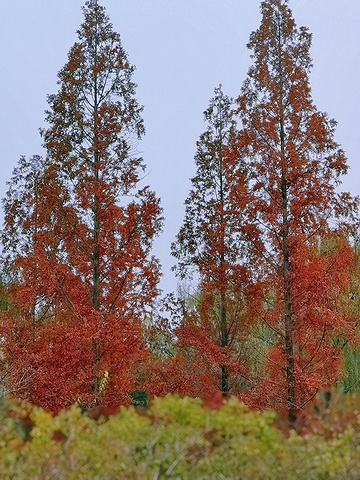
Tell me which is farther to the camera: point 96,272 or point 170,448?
point 96,272

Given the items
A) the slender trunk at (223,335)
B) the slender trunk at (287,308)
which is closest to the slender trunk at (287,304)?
the slender trunk at (287,308)

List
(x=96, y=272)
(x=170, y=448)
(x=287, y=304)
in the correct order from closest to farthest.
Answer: (x=170, y=448), (x=287, y=304), (x=96, y=272)

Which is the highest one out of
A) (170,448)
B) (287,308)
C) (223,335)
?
(287,308)

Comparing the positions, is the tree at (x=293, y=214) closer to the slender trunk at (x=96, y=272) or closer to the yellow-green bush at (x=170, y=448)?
the slender trunk at (x=96, y=272)

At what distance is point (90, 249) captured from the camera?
38.0 feet

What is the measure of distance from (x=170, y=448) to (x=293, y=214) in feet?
20.6

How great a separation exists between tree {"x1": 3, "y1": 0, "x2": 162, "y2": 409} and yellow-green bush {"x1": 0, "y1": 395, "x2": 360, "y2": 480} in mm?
4656

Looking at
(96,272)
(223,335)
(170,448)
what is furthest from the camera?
(223,335)

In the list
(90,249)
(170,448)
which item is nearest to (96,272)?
(90,249)

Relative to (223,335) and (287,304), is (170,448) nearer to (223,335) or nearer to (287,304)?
(287,304)

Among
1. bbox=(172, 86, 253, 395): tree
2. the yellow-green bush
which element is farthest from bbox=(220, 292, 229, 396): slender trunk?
the yellow-green bush

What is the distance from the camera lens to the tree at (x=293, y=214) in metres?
10.6

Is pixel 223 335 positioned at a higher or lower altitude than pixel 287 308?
lower

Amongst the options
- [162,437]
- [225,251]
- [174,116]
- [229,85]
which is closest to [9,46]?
[174,116]
